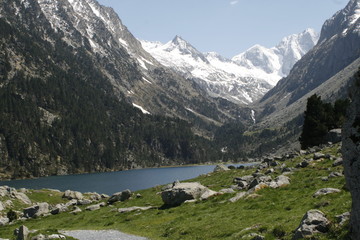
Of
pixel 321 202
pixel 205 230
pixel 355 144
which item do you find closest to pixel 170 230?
pixel 205 230

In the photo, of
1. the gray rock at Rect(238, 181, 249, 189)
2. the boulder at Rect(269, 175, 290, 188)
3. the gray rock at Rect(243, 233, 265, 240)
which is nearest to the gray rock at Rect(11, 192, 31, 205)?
the gray rock at Rect(238, 181, 249, 189)

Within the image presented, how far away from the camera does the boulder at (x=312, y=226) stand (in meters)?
17.5

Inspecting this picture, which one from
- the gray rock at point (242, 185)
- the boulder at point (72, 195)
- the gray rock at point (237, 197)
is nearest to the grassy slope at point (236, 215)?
the gray rock at point (237, 197)

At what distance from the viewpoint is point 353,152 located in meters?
15.2

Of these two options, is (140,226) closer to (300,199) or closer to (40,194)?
(300,199)

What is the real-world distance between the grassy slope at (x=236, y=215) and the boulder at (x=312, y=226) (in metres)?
0.47

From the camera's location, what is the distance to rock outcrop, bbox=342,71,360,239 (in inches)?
580

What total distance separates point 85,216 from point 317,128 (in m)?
56.6

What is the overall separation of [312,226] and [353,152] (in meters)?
4.58

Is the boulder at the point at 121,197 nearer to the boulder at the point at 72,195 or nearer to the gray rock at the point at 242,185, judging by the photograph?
the gray rock at the point at 242,185

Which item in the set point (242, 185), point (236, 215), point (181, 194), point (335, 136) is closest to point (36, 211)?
point (181, 194)

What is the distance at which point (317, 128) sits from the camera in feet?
271

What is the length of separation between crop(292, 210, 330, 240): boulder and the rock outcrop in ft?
8.11

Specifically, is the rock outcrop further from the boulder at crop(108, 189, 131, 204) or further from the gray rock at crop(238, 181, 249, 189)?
the boulder at crop(108, 189, 131, 204)
